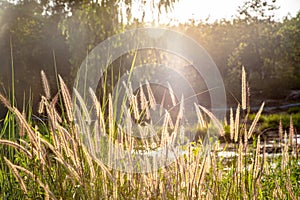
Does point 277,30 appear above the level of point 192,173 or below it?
above

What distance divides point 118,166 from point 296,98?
2007 cm

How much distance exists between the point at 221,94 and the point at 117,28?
1309 centimetres

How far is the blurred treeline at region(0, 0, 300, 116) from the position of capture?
9.94 metres

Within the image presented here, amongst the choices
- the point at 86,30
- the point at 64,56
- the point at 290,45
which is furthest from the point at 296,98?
the point at 86,30

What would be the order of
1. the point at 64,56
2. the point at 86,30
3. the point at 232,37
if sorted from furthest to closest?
the point at 232,37
the point at 64,56
the point at 86,30

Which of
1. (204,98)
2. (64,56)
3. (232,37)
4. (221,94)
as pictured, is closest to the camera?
(64,56)

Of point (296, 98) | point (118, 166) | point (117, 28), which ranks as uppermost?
point (117, 28)

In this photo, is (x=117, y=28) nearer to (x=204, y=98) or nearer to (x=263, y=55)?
(x=204, y=98)

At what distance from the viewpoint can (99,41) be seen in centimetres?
916

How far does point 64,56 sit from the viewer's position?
1564 cm

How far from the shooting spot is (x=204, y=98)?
19844 mm

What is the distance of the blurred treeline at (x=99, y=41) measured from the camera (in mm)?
9938

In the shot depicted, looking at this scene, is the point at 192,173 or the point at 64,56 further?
the point at 64,56

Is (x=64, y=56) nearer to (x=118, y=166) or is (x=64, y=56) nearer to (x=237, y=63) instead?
(x=237, y=63)
